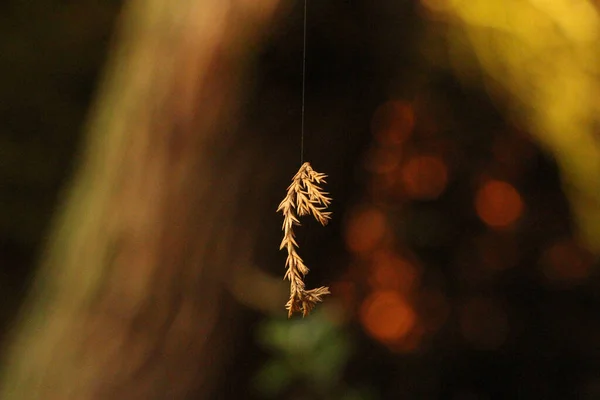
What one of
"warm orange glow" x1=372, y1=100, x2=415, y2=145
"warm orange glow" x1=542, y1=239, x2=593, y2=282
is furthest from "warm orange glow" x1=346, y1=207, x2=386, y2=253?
"warm orange glow" x1=542, y1=239, x2=593, y2=282

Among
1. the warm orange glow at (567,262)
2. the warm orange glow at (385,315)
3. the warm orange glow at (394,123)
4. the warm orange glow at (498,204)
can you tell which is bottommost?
the warm orange glow at (385,315)

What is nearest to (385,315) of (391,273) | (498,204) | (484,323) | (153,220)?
(391,273)

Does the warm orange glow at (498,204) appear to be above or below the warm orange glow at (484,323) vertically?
above

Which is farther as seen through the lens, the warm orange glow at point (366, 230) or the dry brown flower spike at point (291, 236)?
the warm orange glow at point (366, 230)

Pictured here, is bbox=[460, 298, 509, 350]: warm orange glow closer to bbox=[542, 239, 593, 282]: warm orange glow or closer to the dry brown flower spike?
bbox=[542, 239, 593, 282]: warm orange glow

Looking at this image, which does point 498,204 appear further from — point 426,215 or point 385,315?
point 385,315

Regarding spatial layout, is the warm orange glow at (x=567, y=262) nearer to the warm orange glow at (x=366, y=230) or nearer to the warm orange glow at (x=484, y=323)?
the warm orange glow at (x=484, y=323)

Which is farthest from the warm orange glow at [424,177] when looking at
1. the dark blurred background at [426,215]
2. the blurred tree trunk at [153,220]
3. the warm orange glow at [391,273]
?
the blurred tree trunk at [153,220]
